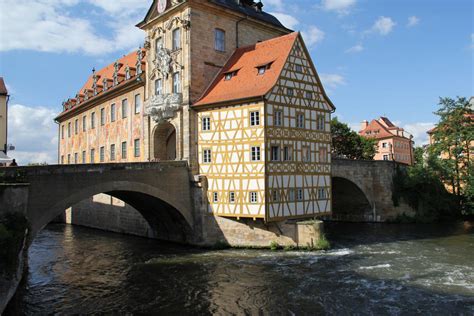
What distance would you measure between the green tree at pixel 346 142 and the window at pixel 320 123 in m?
24.9

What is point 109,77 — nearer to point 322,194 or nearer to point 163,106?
point 163,106

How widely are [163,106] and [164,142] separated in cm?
336

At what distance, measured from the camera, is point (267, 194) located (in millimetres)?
21734

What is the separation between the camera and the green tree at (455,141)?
35.9 meters

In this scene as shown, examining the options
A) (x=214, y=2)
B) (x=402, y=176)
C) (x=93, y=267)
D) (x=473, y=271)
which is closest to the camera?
(x=473, y=271)

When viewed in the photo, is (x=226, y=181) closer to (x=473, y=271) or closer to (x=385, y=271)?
(x=385, y=271)

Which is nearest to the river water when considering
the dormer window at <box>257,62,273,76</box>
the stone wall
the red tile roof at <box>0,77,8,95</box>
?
the stone wall

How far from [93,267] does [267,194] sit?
8.70m

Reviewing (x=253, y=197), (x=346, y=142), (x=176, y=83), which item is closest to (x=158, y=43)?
(x=176, y=83)

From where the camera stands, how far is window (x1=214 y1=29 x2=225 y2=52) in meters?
26.2

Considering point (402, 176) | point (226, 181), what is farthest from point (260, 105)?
point (402, 176)

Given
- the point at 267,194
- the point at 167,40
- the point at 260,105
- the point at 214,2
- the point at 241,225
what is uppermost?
the point at 214,2

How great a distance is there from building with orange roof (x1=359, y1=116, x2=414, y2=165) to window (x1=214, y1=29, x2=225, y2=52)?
150ft

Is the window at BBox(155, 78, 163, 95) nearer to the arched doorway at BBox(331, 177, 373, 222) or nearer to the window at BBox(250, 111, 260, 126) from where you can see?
the window at BBox(250, 111, 260, 126)
